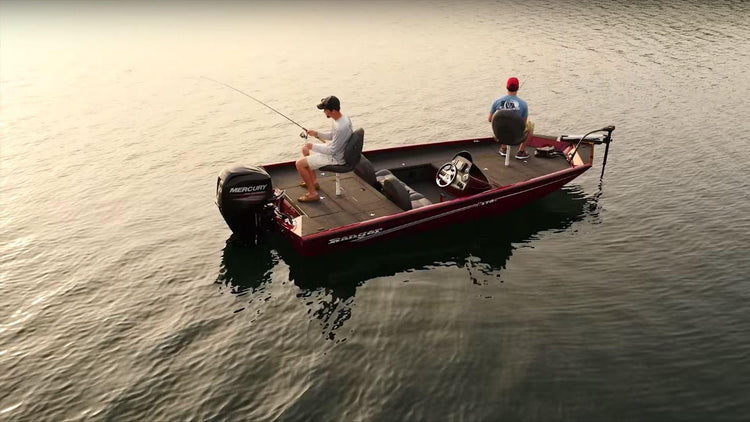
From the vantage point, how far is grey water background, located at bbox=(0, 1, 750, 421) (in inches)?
340

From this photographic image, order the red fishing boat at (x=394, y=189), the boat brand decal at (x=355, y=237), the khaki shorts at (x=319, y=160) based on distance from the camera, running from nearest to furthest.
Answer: the boat brand decal at (x=355, y=237) < the red fishing boat at (x=394, y=189) < the khaki shorts at (x=319, y=160)

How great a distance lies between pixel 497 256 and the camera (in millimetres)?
12859

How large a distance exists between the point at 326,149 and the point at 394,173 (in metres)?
3.23

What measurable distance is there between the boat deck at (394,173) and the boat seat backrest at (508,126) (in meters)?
0.99

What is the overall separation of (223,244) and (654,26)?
43.1m

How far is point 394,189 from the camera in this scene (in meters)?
12.4

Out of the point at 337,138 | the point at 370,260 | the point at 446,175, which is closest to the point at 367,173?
the point at 337,138

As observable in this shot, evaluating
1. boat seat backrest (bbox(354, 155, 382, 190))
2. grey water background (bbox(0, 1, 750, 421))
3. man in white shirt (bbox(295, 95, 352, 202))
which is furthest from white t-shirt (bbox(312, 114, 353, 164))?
grey water background (bbox(0, 1, 750, 421))

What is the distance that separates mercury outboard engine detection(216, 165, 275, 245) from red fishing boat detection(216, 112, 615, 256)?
0.07 feet

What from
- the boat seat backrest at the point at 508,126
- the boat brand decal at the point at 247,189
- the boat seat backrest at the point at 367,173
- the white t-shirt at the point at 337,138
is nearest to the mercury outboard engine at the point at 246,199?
the boat brand decal at the point at 247,189

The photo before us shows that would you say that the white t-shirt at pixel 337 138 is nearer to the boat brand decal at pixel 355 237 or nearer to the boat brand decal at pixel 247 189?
the boat brand decal at pixel 247 189

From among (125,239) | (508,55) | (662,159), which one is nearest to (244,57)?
(508,55)

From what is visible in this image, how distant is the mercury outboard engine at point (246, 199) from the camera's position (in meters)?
11.3

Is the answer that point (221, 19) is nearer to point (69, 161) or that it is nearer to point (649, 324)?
point (69, 161)
